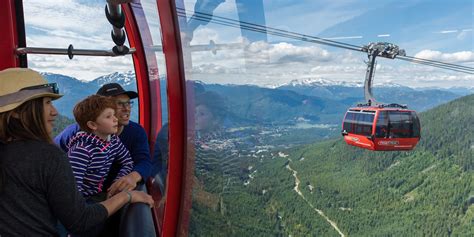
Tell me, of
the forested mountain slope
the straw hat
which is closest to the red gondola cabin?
the forested mountain slope

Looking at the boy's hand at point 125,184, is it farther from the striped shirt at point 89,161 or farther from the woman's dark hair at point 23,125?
the woman's dark hair at point 23,125

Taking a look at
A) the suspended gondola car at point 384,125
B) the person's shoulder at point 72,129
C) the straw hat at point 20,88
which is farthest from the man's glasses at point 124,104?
the suspended gondola car at point 384,125

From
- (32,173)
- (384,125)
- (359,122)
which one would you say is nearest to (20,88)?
(32,173)

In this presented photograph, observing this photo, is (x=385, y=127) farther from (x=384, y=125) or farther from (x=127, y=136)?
(x=127, y=136)

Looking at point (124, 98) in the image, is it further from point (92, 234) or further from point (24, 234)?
point (24, 234)

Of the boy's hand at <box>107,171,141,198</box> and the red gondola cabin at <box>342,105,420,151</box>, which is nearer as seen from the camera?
the boy's hand at <box>107,171,141,198</box>

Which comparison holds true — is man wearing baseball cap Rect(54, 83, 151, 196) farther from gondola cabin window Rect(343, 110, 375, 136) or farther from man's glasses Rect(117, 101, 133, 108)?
gondola cabin window Rect(343, 110, 375, 136)
